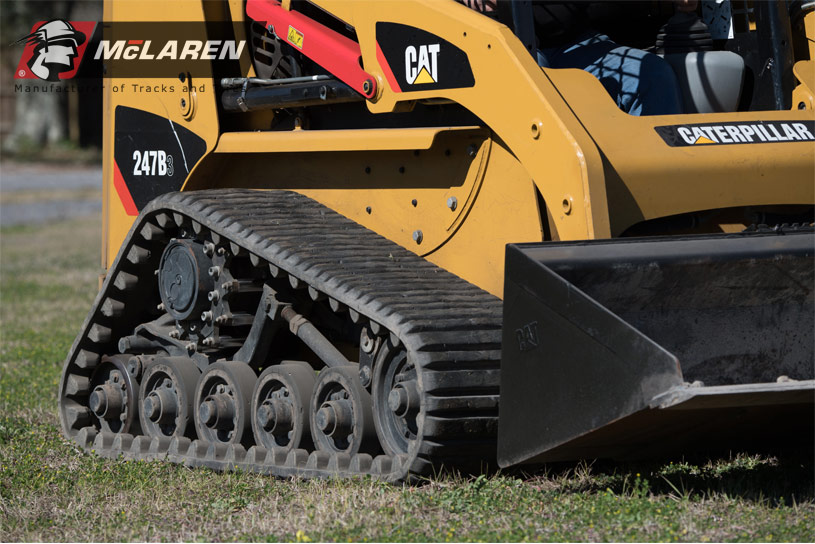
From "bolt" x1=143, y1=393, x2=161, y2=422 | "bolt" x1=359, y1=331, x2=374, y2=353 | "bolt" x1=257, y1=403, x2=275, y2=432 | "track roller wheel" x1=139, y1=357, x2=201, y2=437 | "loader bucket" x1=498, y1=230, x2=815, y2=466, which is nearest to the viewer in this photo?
"loader bucket" x1=498, y1=230, x2=815, y2=466

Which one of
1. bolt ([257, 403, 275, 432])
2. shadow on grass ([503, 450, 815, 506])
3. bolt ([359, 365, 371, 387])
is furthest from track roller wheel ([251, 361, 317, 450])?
shadow on grass ([503, 450, 815, 506])

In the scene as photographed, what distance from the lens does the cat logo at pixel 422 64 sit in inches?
206

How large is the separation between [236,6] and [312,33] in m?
0.77

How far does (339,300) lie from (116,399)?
1996mm

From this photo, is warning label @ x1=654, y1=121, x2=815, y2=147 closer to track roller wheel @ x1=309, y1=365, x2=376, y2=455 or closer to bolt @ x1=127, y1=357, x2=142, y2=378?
track roller wheel @ x1=309, y1=365, x2=376, y2=455

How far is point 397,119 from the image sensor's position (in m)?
5.58

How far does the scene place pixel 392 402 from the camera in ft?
15.9

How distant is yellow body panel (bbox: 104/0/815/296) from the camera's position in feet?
15.6

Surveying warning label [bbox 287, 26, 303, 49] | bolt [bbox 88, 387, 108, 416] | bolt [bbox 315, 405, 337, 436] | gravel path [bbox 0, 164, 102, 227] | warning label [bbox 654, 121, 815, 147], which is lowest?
bolt [bbox 88, 387, 108, 416]

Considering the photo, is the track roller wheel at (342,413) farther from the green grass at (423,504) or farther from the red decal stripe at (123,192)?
the red decal stripe at (123,192)

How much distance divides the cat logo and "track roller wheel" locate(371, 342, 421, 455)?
1.12 m

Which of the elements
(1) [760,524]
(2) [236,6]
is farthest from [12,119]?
(1) [760,524]

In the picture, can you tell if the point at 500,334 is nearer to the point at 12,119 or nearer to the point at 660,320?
the point at 660,320

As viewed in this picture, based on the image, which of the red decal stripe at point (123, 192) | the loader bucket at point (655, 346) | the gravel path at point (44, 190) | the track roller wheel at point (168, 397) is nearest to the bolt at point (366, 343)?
the loader bucket at point (655, 346)
